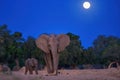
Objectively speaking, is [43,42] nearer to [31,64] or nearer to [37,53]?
[31,64]

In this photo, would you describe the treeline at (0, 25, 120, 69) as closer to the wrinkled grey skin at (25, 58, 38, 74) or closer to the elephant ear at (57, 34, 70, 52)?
the wrinkled grey skin at (25, 58, 38, 74)

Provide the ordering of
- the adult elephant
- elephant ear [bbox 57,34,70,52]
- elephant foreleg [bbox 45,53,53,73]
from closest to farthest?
1. the adult elephant
2. elephant foreleg [bbox 45,53,53,73]
3. elephant ear [bbox 57,34,70,52]

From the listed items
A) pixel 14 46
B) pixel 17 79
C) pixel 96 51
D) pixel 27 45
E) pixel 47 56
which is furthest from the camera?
pixel 96 51

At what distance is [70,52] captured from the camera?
2272 inches

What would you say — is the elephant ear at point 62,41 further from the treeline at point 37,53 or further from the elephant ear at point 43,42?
the treeline at point 37,53

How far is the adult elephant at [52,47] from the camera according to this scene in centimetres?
1966

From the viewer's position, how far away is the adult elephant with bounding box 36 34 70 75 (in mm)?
19656

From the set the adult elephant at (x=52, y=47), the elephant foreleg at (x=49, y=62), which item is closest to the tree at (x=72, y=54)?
the adult elephant at (x=52, y=47)

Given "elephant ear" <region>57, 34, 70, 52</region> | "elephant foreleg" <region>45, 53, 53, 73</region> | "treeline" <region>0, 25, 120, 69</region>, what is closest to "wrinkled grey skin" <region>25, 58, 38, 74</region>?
"elephant ear" <region>57, 34, 70, 52</region>

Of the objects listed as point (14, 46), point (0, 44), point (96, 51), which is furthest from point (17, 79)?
point (96, 51)

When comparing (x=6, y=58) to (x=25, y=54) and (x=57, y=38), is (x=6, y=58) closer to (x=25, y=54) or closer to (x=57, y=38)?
(x=25, y=54)

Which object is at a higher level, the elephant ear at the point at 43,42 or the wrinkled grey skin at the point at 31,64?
the elephant ear at the point at 43,42

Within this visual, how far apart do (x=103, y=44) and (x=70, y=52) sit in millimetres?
17215

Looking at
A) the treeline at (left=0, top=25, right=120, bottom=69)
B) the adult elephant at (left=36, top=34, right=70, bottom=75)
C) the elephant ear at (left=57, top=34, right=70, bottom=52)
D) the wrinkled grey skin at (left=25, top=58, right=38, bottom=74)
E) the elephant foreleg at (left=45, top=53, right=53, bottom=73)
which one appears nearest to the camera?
the adult elephant at (left=36, top=34, right=70, bottom=75)
